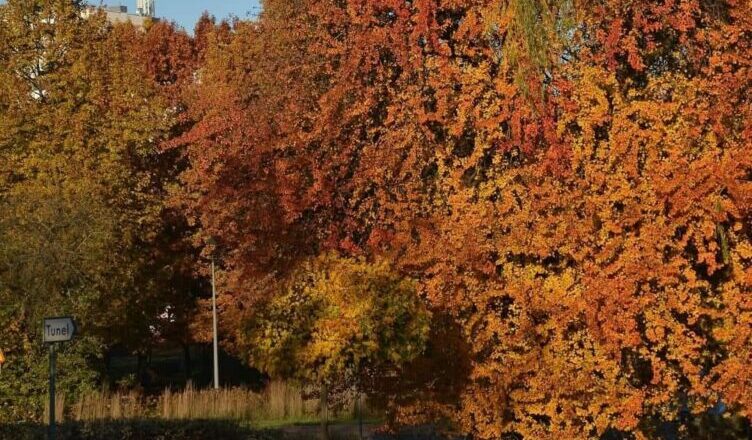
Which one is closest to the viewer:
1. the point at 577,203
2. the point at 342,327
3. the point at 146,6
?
the point at 577,203

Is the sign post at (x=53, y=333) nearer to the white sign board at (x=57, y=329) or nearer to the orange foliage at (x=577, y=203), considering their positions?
the white sign board at (x=57, y=329)

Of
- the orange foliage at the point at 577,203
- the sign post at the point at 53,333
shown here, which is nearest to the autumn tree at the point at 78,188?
the orange foliage at the point at 577,203

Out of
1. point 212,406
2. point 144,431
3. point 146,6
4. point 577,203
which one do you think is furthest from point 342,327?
point 146,6

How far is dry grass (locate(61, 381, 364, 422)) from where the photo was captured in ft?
76.4

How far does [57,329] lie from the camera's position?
1266 cm

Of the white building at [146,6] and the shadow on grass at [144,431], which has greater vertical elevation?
the white building at [146,6]

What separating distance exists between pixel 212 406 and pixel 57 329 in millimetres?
12102

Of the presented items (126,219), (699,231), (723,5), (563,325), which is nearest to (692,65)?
(723,5)

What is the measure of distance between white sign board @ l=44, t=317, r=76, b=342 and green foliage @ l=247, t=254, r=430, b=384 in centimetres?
336

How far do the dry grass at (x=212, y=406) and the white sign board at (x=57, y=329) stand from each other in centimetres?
1025

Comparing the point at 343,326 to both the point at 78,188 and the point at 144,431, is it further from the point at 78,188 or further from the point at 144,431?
the point at 78,188

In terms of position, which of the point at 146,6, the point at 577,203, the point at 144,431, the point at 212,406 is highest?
the point at 146,6

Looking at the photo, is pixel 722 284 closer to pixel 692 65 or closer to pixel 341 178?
pixel 692 65

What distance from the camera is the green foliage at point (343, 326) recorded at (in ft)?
49.8
